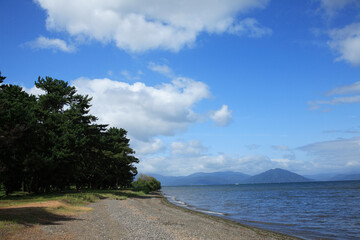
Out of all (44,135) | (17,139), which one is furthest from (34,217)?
(44,135)

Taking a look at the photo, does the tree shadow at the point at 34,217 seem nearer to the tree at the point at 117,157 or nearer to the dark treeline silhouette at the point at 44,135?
the dark treeline silhouette at the point at 44,135

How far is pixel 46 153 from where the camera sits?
4109 cm

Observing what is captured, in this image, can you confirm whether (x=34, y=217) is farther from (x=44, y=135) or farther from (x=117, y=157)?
(x=117, y=157)

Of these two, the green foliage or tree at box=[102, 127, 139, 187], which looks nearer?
tree at box=[102, 127, 139, 187]

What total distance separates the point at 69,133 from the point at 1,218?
87.7 feet

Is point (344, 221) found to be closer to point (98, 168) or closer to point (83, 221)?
point (83, 221)

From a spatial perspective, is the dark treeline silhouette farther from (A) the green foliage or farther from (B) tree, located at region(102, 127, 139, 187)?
(A) the green foliage

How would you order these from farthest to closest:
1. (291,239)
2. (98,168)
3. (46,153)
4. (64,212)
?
(98,168) → (46,153) → (64,212) → (291,239)

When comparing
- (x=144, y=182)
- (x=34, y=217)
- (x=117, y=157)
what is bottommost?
(x=144, y=182)

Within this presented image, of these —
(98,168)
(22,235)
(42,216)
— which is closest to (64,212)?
(42,216)

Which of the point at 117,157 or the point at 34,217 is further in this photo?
the point at 117,157

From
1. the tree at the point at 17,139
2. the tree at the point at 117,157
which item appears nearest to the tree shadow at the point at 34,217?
the tree at the point at 17,139

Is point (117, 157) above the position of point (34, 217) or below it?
above

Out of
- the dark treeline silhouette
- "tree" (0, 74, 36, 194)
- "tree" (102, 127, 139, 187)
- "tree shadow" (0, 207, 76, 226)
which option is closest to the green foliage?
"tree" (102, 127, 139, 187)
